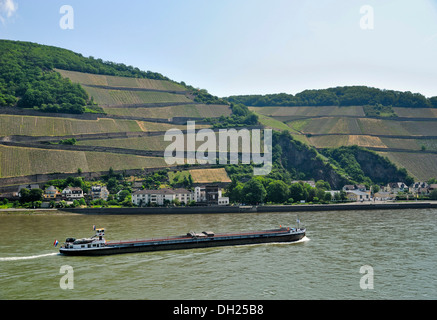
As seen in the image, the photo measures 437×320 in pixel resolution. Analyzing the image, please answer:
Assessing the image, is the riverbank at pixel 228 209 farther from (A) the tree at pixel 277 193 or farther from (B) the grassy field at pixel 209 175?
(B) the grassy field at pixel 209 175

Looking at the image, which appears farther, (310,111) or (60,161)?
(310,111)

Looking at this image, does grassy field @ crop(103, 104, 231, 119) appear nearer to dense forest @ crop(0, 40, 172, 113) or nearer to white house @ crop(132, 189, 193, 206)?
dense forest @ crop(0, 40, 172, 113)

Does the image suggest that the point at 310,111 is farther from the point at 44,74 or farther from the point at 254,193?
the point at 44,74

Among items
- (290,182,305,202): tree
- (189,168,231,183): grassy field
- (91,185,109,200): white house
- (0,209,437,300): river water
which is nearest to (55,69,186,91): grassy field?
(189,168,231,183): grassy field

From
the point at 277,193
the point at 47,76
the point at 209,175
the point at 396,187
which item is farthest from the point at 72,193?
the point at 396,187

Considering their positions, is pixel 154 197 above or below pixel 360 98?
below

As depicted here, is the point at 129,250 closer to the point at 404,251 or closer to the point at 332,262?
the point at 332,262

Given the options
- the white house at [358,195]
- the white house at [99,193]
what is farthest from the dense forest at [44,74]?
the white house at [358,195]
